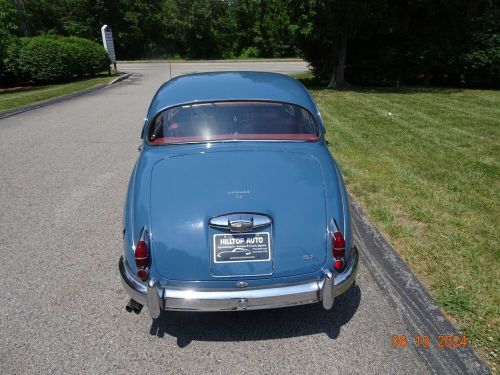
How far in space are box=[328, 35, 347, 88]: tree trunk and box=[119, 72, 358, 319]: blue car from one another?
13.8 meters

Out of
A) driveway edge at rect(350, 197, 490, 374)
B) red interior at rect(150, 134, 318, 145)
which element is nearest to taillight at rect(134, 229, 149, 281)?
red interior at rect(150, 134, 318, 145)

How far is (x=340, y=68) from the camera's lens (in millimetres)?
16391

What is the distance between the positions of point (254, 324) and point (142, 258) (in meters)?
1.06

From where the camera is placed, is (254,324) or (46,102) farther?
(46,102)

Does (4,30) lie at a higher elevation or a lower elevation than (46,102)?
higher

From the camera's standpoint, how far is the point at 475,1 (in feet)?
56.4

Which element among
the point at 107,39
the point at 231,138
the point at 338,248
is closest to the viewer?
the point at 338,248

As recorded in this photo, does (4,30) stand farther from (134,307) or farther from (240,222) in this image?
(240,222)

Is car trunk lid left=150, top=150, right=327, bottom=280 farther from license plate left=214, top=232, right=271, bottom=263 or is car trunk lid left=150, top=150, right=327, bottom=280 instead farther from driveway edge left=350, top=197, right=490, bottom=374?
driveway edge left=350, top=197, right=490, bottom=374

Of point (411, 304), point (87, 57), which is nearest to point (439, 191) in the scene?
point (411, 304)

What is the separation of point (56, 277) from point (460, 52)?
1690 centimetres

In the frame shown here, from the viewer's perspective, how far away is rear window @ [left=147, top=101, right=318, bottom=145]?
3582 millimetres

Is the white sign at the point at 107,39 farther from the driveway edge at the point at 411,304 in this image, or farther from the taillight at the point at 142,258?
the taillight at the point at 142,258

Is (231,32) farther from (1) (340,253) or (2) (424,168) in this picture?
(1) (340,253)
